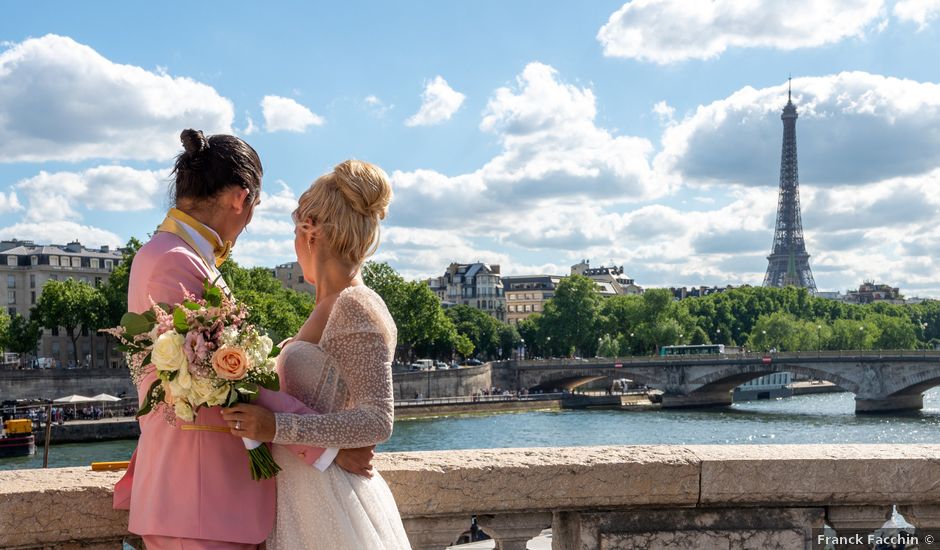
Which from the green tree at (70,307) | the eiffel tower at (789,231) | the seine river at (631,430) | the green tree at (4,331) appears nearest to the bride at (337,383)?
the seine river at (631,430)

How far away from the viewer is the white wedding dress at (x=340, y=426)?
2.85 metres

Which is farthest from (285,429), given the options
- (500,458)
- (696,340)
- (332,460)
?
(696,340)

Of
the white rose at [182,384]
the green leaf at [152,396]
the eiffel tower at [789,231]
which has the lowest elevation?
the green leaf at [152,396]

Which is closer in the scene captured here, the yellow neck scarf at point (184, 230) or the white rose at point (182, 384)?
the white rose at point (182, 384)

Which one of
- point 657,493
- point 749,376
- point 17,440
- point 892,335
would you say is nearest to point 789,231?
point 892,335

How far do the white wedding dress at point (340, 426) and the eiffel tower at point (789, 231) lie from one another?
137 meters

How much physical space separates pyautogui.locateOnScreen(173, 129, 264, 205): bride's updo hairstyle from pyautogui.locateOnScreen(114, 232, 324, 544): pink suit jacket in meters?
0.19

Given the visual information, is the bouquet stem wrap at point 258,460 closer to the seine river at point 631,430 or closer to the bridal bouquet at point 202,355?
the bridal bouquet at point 202,355

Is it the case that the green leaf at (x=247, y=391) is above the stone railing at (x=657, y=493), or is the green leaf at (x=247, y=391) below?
above

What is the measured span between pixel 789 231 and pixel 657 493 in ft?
462

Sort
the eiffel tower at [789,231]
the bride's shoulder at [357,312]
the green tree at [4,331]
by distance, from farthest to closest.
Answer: the eiffel tower at [789,231], the green tree at [4,331], the bride's shoulder at [357,312]

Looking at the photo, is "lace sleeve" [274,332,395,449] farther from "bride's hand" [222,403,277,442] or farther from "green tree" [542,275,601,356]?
"green tree" [542,275,601,356]

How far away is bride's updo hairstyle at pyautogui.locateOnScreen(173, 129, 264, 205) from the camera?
3062 mm

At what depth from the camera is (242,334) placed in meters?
2.77
